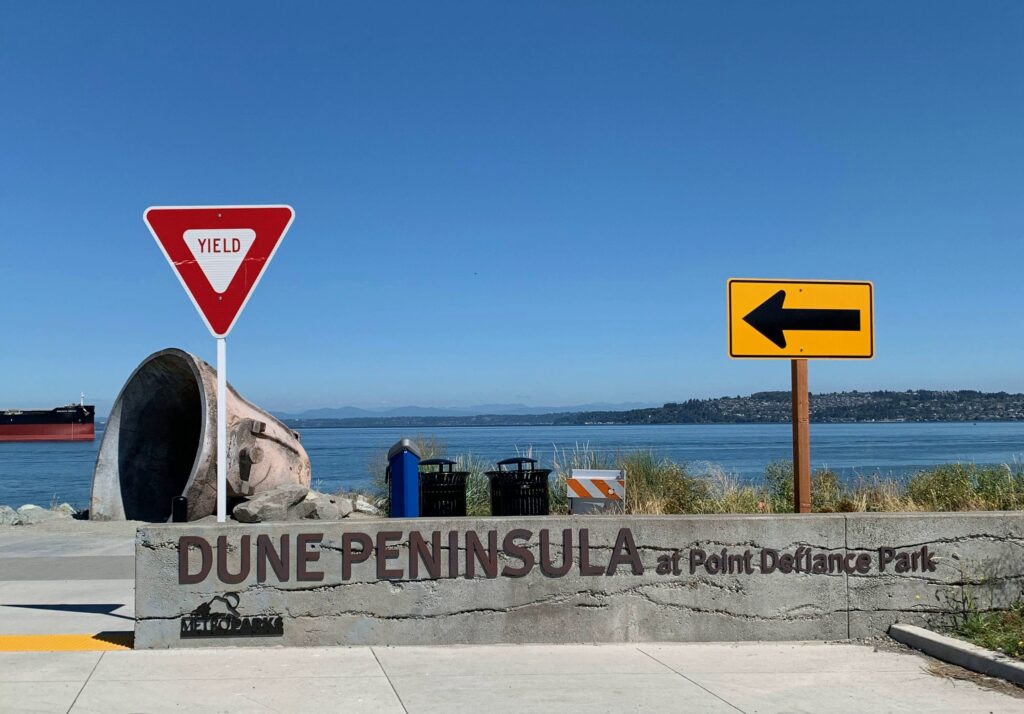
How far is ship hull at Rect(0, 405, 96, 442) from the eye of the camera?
97.6 meters

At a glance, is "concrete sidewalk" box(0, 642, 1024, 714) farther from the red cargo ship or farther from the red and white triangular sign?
the red cargo ship

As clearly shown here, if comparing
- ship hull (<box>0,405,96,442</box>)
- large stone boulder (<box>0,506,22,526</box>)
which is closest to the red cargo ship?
ship hull (<box>0,405,96,442</box>)

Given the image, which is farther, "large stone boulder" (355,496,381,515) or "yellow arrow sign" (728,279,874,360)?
"large stone boulder" (355,496,381,515)

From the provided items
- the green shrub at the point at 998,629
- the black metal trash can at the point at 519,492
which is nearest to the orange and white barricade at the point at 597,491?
the black metal trash can at the point at 519,492

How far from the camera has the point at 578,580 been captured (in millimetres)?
7512

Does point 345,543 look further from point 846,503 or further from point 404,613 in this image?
point 846,503

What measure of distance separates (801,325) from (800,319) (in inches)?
2.0

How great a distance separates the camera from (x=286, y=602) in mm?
7215

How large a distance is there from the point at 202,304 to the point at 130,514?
11.9 m

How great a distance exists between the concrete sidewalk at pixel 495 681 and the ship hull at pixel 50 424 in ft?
328


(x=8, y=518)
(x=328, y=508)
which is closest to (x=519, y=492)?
(x=328, y=508)

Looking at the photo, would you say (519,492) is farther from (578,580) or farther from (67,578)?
(67,578)

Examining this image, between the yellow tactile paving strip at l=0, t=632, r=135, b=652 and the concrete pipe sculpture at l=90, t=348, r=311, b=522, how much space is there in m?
7.11

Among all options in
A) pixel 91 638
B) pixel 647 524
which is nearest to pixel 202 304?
pixel 91 638
